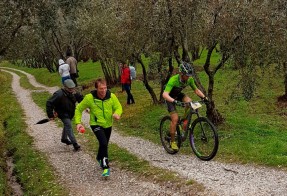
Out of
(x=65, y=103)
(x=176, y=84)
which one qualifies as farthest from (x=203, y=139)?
(x=65, y=103)

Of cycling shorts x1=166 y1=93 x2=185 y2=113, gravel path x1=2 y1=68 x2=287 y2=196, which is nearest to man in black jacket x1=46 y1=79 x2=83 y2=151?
gravel path x1=2 y1=68 x2=287 y2=196

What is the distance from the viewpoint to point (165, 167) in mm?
11789

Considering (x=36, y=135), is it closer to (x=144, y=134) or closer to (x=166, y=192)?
(x=144, y=134)

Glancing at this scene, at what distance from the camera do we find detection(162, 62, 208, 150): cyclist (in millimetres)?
11609

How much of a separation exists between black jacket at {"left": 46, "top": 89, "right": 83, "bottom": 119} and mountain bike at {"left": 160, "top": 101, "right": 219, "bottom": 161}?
360 centimetres

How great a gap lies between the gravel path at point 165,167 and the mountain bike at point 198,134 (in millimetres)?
320

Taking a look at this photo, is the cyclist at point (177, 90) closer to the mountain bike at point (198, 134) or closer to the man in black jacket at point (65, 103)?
the mountain bike at point (198, 134)

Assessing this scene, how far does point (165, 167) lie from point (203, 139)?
1.46 metres

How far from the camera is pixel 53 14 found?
1451 inches

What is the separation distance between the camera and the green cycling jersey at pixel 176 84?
39.1ft

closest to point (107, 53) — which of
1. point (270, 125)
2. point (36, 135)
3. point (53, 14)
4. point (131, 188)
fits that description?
point (53, 14)

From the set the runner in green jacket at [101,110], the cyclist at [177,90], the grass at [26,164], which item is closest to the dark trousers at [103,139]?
the runner in green jacket at [101,110]

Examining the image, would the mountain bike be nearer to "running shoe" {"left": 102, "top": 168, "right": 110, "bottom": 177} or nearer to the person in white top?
"running shoe" {"left": 102, "top": 168, "right": 110, "bottom": 177}

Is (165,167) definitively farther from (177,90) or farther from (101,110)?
(101,110)
